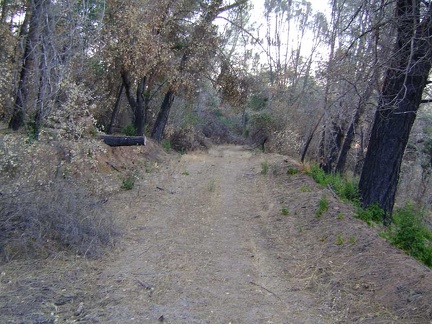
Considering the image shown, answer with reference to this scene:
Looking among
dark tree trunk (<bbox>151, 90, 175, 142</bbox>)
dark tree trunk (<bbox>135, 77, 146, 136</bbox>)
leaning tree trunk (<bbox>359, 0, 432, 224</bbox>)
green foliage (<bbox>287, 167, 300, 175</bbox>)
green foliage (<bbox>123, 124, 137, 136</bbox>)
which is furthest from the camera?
dark tree trunk (<bbox>151, 90, 175, 142</bbox>)

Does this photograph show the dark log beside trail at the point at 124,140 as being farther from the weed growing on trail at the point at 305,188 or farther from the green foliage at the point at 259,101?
the green foliage at the point at 259,101

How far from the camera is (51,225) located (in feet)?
21.8

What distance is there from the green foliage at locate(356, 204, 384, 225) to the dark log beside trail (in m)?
6.68

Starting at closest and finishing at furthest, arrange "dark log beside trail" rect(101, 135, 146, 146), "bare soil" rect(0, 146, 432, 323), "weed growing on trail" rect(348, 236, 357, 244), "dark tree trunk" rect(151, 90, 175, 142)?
"bare soil" rect(0, 146, 432, 323) → "weed growing on trail" rect(348, 236, 357, 244) → "dark log beside trail" rect(101, 135, 146, 146) → "dark tree trunk" rect(151, 90, 175, 142)

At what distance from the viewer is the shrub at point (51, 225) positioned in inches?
246

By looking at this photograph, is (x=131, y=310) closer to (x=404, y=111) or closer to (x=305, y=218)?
(x=305, y=218)

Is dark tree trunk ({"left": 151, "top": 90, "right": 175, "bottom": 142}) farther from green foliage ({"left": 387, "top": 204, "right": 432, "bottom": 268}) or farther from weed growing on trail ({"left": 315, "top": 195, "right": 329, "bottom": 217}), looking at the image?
green foliage ({"left": 387, "top": 204, "right": 432, "bottom": 268})

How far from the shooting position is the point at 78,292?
17.9ft

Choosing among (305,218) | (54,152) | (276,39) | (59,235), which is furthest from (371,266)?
(276,39)

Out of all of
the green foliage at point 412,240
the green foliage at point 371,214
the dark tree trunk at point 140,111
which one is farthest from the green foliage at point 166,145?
the green foliage at point 412,240

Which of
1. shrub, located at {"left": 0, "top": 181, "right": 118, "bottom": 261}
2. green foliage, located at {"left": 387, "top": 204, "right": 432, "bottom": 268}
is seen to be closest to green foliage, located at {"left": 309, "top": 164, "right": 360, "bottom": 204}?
green foliage, located at {"left": 387, "top": 204, "right": 432, "bottom": 268}

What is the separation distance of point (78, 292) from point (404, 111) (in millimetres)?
6868

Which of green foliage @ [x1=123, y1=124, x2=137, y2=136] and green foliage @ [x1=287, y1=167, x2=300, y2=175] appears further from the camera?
green foliage @ [x1=123, y1=124, x2=137, y2=136]

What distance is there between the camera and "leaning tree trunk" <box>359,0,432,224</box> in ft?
27.6
